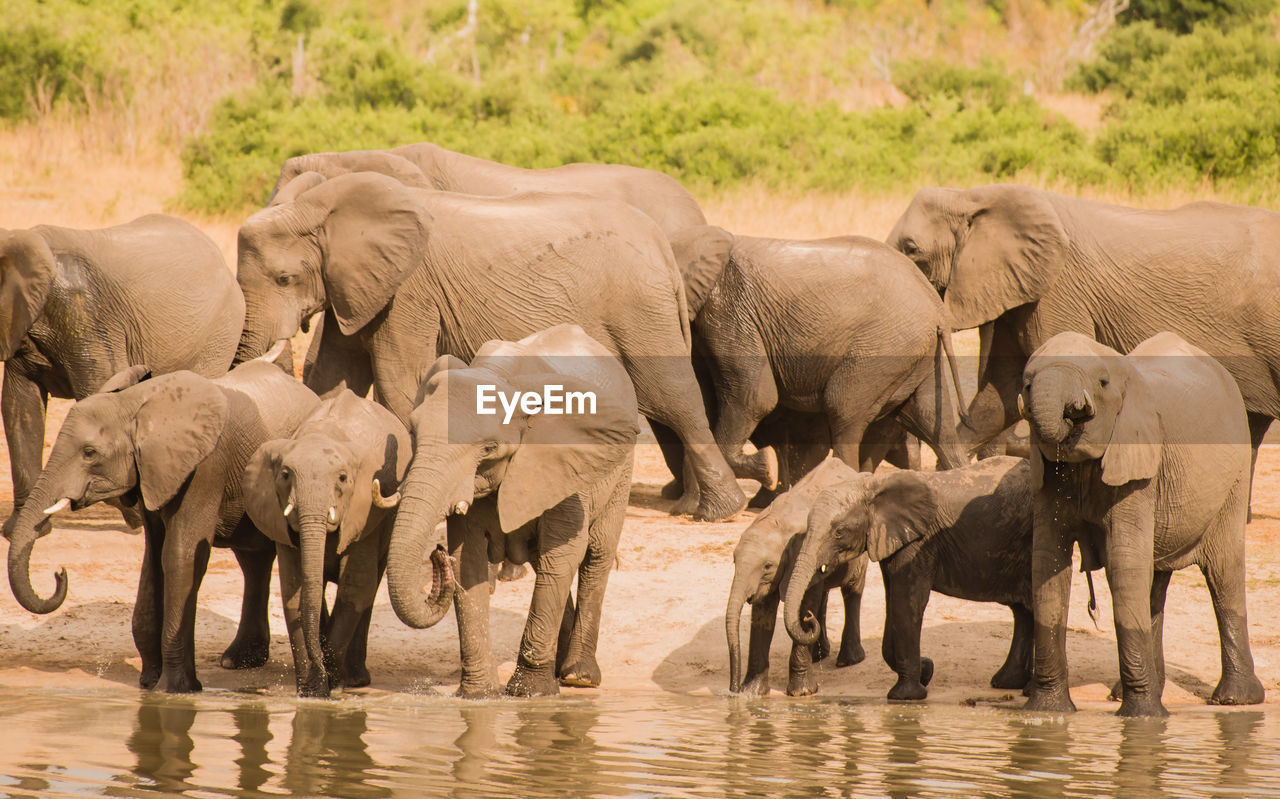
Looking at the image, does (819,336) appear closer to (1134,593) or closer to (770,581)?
(770,581)

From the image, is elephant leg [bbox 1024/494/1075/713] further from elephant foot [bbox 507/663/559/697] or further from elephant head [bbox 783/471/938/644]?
elephant foot [bbox 507/663/559/697]

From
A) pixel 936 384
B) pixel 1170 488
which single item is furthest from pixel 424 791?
pixel 936 384

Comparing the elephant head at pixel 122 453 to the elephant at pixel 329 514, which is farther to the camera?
the elephant head at pixel 122 453

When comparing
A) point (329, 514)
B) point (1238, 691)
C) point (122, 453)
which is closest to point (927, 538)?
point (1238, 691)

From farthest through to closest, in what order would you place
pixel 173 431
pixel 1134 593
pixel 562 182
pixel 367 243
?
pixel 562 182 → pixel 367 243 → pixel 173 431 → pixel 1134 593

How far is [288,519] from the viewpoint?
7.21m

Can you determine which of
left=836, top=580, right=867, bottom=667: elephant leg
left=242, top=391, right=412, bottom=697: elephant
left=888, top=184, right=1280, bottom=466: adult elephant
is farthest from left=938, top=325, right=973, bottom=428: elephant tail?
left=242, top=391, right=412, bottom=697: elephant

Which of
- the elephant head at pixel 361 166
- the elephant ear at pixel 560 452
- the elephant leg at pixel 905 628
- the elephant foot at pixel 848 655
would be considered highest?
the elephant head at pixel 361 166

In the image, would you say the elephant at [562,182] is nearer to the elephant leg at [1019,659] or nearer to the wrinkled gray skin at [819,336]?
the wrinkled gray skin at [819,336]

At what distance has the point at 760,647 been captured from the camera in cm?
780

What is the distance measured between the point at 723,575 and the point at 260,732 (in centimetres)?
333

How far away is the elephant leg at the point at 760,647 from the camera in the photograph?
7.76 meters

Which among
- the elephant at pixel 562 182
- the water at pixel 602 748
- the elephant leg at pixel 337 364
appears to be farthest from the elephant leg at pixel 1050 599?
the elephant at pixel 562 182

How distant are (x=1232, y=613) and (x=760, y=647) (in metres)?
2.08
